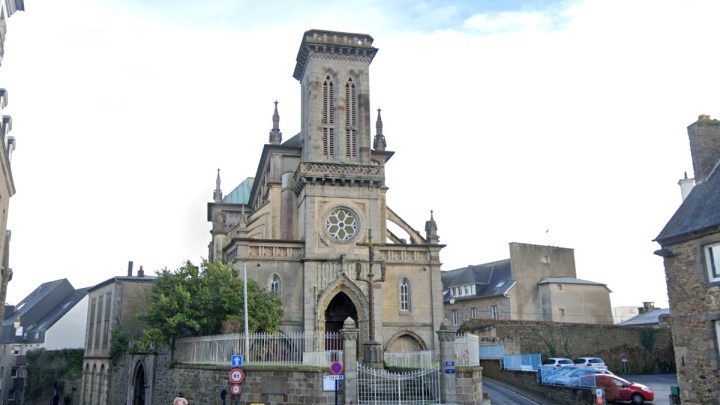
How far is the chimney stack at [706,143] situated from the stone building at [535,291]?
31.2 metres

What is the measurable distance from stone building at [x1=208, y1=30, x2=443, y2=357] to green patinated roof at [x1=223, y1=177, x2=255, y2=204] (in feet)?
73.3

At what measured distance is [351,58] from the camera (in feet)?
140

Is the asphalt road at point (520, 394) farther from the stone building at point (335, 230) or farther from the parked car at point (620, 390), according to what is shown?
the stone building at point (335, 230)

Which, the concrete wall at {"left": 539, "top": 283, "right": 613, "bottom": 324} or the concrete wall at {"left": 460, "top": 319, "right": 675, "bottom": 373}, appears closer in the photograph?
the concrete wall at {"left": 460, "top": 319, "right": 675, "bottom": 373}

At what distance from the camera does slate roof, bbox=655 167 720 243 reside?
76.5 ft

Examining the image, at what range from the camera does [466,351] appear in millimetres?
24875

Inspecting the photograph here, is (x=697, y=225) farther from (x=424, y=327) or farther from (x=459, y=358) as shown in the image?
(x=424, y=327)

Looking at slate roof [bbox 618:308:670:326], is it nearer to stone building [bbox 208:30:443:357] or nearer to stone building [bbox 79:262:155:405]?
stone building [bbox 208:30:443:357]

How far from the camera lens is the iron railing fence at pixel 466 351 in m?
24.9

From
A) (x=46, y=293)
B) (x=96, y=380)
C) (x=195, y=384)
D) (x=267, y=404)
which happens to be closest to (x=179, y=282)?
(x=195, y=384)

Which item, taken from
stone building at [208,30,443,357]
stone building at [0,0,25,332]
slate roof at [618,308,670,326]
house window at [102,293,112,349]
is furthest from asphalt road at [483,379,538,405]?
house window at [102,293,112,349]

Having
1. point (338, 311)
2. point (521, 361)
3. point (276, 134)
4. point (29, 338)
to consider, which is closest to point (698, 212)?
point (521, 361)

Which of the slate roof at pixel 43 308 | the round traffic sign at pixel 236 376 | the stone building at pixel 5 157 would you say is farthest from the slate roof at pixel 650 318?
the slate roof at pixel 43 308

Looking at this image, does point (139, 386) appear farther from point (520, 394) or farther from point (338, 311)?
point (520, 394)
